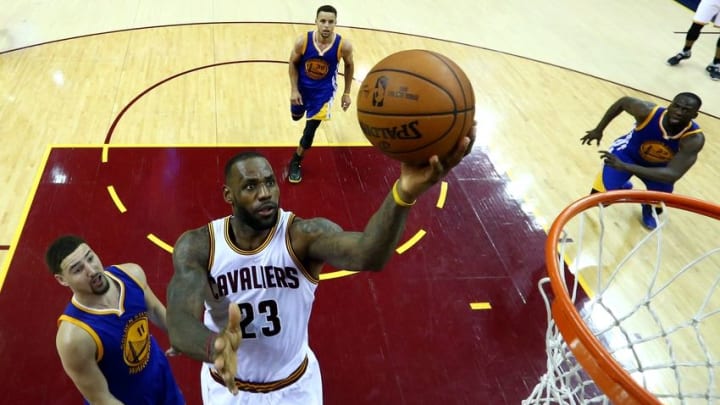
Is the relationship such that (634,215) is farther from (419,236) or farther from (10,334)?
(10,334)

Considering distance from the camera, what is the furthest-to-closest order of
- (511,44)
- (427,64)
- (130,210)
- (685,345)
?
(511,44)
(130,210)
(685,345)
(427,64)

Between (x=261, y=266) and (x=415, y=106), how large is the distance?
93 centimetres

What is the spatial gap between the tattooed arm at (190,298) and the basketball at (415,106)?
0.88 m

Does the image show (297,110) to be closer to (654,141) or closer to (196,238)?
(654,141)

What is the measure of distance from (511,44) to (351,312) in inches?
271

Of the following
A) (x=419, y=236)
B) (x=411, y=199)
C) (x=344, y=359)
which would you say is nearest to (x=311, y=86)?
(x=419, y=236)

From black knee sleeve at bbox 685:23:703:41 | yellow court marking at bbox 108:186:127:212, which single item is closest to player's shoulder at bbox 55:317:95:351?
yellow court marking at bbox 108:186:127:212

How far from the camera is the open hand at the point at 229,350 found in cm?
166

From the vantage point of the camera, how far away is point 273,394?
2.64 m

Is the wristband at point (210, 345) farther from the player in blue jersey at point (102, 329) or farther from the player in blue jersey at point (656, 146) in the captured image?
the player in blue jersey at point (656, 146)

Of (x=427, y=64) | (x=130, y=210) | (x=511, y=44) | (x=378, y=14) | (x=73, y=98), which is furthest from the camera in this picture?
(x=378, y=14)

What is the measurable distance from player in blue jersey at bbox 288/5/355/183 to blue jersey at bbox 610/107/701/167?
275 centimetres

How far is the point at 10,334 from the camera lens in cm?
385

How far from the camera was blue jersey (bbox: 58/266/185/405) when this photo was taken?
249cm
